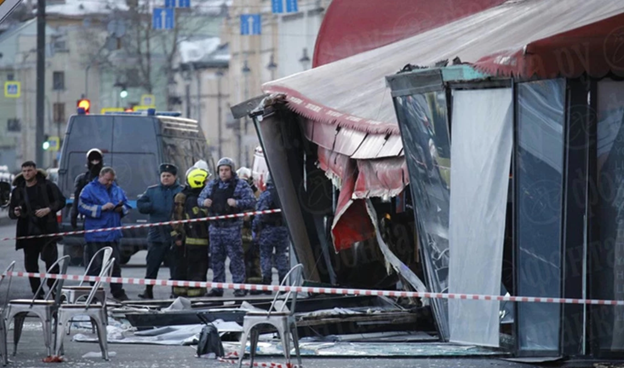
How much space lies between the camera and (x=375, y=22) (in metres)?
20.6

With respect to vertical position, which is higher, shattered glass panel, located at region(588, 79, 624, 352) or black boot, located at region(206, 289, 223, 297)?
shattered glass panel, located at region(588, 79, 624, 352)

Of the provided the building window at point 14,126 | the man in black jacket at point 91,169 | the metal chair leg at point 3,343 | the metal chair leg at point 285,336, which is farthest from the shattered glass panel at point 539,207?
the building window at point 14,126

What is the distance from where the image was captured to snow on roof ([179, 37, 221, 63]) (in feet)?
243

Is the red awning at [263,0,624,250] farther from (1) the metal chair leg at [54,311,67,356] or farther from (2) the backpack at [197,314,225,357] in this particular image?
(1) the metal chair leg at [54,311,67,356]

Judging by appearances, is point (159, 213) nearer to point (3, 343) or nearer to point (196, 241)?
point (196, 241)

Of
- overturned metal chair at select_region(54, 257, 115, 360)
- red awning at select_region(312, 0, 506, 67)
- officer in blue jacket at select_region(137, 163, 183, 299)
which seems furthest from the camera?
red awning at select_region(312, 0, 506, 67)

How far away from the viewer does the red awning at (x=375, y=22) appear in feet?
65.4

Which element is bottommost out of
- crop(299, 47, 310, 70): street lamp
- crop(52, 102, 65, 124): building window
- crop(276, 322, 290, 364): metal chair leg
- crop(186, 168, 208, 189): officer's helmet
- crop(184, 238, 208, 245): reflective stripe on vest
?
crop(276, 322, 290, 364): metal chair leg

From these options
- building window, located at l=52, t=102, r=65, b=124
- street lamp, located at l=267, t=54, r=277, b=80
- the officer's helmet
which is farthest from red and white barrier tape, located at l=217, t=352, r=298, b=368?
building window, located at l=52, t=102, r=65, b=124

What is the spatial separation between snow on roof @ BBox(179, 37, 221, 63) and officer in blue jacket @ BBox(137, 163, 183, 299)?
53.9 m

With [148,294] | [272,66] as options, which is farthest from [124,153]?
[272,66]

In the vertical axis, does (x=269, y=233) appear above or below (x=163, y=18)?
below

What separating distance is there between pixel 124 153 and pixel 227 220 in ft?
19.6

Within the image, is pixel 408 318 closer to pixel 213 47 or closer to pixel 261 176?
pixel 261 176
